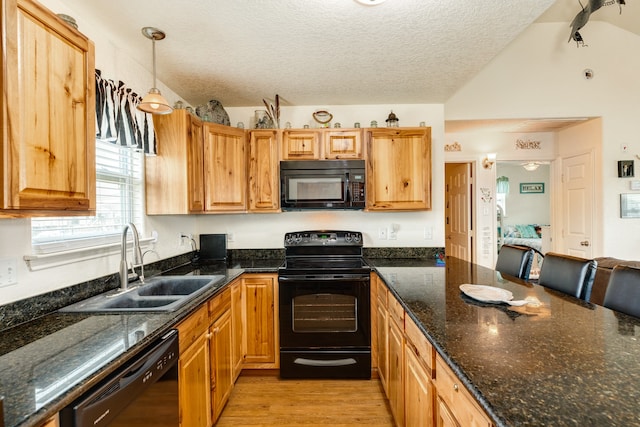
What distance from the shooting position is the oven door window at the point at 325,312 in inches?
94.1

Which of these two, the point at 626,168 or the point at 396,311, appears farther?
the point at 626,168

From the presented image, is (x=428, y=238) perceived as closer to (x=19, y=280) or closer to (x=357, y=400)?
(x=357, y=400)

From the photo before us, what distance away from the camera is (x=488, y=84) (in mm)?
3354

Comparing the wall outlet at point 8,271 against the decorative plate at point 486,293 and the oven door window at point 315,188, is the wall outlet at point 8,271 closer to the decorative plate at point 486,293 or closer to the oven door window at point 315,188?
the oven door window at point 315,188

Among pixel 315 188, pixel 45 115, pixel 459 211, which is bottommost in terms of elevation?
pixel 459 211

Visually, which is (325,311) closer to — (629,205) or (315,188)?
(315,188)

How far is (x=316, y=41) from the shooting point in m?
1.86

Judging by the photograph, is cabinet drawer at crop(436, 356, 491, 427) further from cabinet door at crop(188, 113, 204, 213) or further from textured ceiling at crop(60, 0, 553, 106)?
cabinet door at crop(188, 113, 204, 213)

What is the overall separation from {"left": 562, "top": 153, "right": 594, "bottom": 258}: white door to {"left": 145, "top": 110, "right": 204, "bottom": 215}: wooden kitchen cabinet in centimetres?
451

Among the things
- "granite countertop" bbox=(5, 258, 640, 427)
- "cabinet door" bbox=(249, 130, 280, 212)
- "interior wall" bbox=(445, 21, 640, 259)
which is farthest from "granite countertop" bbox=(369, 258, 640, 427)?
"interior wall" bbox=(445, 21, 640, 259)

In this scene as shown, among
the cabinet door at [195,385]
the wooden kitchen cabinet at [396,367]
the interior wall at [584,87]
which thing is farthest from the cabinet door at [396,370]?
the interior wall at [584,87]

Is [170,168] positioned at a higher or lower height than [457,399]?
→ higher

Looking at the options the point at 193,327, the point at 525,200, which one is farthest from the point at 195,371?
the point at 525,200

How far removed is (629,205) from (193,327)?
4581 millimetres
